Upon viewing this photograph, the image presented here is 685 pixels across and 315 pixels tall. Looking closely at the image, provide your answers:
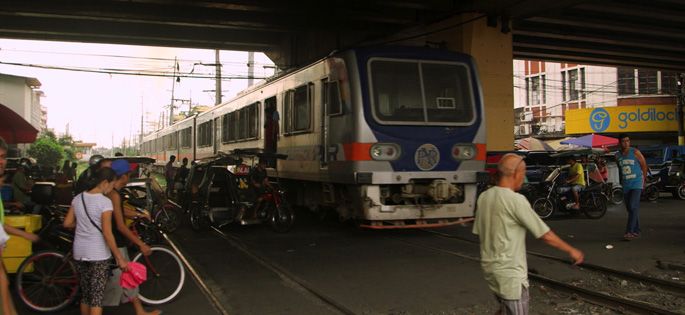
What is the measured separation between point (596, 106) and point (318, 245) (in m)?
30.5

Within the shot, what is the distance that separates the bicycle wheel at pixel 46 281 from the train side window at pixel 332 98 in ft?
16.3

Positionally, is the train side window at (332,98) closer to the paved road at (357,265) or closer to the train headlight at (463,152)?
the train headlight at (463,152)

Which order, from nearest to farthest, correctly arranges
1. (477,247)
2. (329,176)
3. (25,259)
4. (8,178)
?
(25,259), (477,247), (329,176), (8,178)

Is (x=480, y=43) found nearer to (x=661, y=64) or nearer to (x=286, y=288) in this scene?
(x=286, y=288)

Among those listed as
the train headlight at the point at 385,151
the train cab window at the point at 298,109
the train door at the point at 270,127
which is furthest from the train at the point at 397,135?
the train door at the point at 270,127

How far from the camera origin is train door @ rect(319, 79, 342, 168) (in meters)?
9.44

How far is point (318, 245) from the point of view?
948cm

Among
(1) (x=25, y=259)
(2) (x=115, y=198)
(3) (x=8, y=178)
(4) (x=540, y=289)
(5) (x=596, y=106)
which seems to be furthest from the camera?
(5) (x=596, y=106)

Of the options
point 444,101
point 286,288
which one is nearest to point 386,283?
point 286,288

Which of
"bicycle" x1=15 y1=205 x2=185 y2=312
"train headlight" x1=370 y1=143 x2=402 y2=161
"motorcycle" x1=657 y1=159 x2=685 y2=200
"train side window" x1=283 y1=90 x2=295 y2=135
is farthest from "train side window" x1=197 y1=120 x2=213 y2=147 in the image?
"motorcycle" x1=657 y1=159 x2=685 y2=200

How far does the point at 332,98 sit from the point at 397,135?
1.47m

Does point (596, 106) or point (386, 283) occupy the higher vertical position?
point (596, 106)

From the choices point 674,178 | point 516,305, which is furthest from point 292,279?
point 674,178

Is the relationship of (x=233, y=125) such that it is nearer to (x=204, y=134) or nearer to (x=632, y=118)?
(x=204, y=134)
